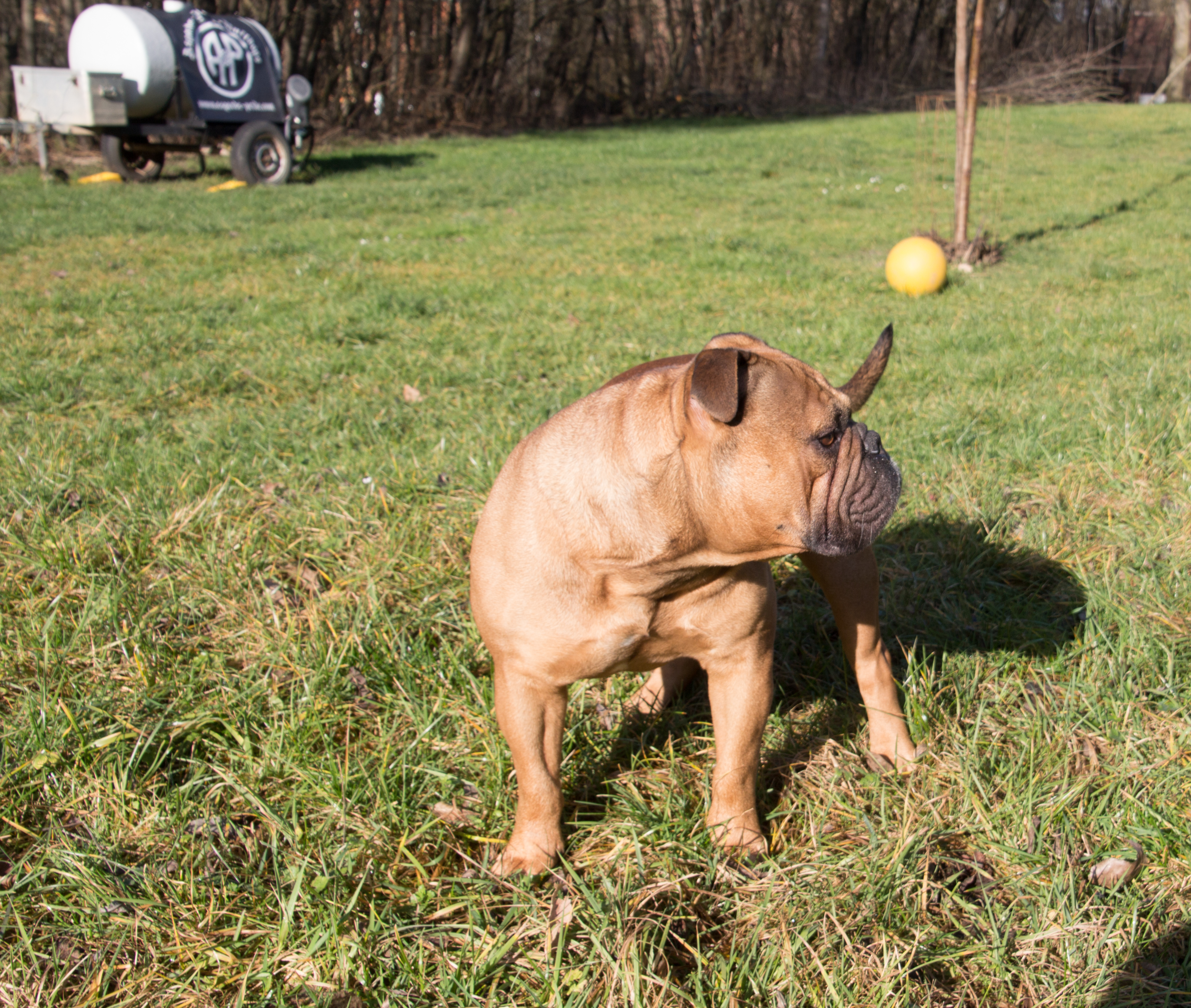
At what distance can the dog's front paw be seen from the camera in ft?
8.21

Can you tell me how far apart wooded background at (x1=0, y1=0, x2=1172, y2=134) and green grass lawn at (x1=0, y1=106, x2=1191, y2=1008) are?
521 inches

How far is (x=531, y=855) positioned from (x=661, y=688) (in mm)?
839

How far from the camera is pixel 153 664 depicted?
303 centimetres

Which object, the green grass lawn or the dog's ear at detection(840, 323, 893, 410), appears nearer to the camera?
the green grass lawn

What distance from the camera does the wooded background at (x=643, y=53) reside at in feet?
59.1

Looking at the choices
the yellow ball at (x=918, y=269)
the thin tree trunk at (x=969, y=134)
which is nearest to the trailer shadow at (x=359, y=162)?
the thin tree trunk at (x=969, y=134)

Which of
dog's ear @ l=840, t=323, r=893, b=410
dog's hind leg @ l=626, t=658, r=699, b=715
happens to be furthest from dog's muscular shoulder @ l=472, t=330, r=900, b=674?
dog's hind leg @ l=626, t=658, r=699, b=715

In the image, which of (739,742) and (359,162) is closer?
(739,742)

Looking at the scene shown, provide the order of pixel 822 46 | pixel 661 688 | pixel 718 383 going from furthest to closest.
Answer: pixel 822 46 < pixel 661 688 < pixel 718 383

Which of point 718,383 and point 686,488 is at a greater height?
point 718,383

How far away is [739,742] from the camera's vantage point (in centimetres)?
246

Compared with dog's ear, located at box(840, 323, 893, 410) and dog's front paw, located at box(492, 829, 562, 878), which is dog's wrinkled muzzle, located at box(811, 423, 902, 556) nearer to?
dog's ear, located at box(840, 323, 893, 410)

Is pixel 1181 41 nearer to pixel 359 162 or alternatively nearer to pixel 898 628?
pixel 359 162

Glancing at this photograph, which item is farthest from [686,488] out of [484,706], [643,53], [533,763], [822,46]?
[822,46]
